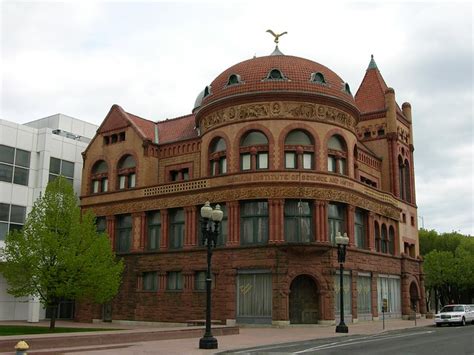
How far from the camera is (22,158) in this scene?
45.7m

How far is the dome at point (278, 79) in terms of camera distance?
3897cm

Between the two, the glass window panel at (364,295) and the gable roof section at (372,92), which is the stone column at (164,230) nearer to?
the glass window panel at (364,295)

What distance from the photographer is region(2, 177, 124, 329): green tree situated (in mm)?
29500

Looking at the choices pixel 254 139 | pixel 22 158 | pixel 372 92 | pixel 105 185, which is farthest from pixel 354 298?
pixel 22 158

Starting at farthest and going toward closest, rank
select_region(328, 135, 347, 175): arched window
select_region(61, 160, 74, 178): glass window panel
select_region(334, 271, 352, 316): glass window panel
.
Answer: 1. select_region(61, 160, 74, 178): glass window panel
2. select_region(328, 135, 347, 175): arched window
3. select_region(334, 271, 352, 316): glass window panel

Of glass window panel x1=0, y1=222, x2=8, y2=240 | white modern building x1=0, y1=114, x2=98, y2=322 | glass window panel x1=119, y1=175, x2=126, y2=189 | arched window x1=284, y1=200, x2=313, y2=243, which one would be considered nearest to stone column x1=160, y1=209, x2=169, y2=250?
glass window panel x1=119, y1=175, x2=126, y2=189

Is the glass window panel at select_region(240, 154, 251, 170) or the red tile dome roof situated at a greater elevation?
the red tile dome roof

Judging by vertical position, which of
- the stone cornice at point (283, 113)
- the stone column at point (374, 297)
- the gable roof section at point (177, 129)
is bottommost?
the stone column at point (374, 297)

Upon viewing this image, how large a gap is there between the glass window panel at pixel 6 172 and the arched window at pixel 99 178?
21.6ft

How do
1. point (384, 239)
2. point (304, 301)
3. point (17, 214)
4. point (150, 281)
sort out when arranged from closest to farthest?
point (304, 301) < point (150, 281) < point (17, 214) < point (384, 239)

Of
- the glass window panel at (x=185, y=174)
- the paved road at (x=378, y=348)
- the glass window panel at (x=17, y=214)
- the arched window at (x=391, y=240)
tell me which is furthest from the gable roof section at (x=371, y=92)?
the glass window panel at (x=17, y=214)

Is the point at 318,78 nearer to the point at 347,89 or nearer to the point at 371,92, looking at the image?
the point at 347,89

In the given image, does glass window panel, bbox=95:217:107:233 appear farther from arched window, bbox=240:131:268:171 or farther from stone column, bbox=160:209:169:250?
arched window, bbox=240:131:268:171

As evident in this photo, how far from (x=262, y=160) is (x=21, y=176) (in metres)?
20.1
